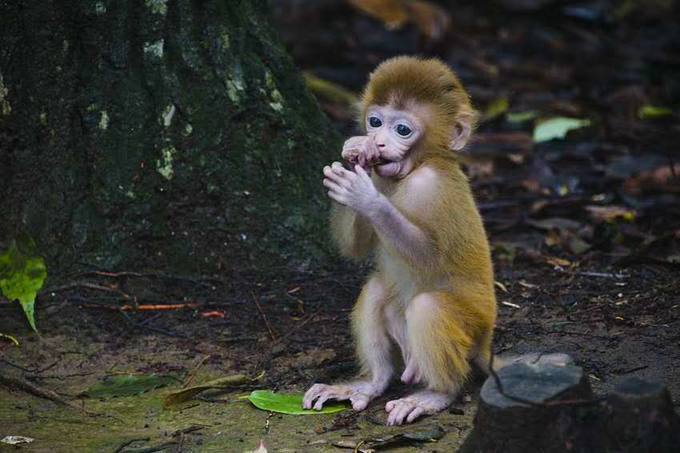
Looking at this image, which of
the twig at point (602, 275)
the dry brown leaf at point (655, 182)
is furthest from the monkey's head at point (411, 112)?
the dry brown leaf at point (655, 182)

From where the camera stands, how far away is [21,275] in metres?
5.65

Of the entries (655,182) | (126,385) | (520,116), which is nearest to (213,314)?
(126,385)

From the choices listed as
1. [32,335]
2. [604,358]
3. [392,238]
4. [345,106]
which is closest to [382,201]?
[392,238]

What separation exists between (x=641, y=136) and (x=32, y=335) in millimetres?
5826

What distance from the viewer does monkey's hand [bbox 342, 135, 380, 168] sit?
504cm

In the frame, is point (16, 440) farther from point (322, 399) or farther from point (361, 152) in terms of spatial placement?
point (361, 152)

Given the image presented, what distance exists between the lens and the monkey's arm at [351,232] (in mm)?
5332

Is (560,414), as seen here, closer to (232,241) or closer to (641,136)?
(232,241)

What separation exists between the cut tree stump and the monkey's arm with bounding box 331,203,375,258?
1568 millimetres

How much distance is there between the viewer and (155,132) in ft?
19.7

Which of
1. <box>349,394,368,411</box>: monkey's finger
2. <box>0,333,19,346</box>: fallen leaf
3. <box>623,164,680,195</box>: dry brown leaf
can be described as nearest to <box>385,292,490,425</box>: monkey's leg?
<box>349,394,368,411</box>: monkey's finger

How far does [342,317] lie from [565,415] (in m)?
2.45

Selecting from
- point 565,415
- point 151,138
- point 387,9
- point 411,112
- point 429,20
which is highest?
point 387,9

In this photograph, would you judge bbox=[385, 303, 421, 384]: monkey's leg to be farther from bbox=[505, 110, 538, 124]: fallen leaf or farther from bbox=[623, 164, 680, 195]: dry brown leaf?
bbox=[505, 110, 538, 124]: fallen leaf
